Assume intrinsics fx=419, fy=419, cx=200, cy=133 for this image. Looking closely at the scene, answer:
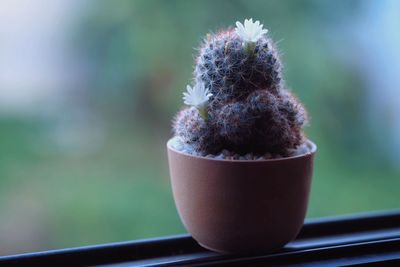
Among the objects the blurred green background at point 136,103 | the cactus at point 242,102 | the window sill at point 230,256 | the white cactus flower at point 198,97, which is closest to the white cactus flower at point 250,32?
the cactus at point 242,102

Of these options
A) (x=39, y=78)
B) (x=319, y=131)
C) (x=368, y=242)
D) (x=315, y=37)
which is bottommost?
(x=368, y=242)

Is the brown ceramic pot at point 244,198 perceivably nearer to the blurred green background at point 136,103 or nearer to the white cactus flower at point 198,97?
the white cactus flower at point 198,97

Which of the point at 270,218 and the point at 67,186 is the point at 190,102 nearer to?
the point at 270,218

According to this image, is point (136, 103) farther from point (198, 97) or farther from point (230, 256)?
point (230, 256)

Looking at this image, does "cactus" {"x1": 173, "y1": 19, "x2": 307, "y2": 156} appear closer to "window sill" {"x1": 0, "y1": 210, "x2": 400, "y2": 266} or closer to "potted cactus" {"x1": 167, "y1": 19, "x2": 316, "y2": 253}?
"potted cactus" {"x1": 167, "y1": 19, "x2": 316, "y2": 253}

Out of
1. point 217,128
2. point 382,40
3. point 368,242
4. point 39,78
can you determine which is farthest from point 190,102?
point 382,40
